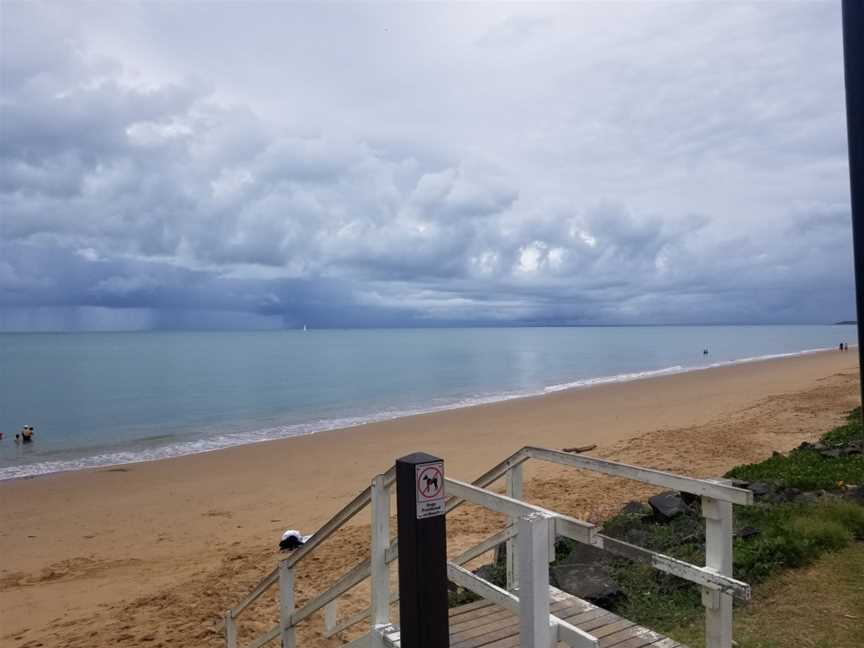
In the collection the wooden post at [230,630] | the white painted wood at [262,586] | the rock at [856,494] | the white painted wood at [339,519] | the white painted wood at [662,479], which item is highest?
the white painted wood at [662,479]

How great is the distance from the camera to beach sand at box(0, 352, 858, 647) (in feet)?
24.4

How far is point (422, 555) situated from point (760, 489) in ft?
22.5

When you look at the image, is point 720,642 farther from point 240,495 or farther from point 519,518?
point 240,495

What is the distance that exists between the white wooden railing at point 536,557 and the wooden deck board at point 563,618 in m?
0.39

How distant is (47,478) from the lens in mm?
16219

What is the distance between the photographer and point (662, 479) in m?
3.57

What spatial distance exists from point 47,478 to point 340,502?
9115mm

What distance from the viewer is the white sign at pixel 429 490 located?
255 cm

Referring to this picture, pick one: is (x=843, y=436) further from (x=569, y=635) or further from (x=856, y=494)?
(x=569, y=635)

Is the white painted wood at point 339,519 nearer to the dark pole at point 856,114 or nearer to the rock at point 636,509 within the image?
the dark pole at point 856,114

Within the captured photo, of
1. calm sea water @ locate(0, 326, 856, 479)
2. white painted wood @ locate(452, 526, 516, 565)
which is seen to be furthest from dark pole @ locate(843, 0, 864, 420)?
calm sea water @ locate(0, 326, 856, 479)

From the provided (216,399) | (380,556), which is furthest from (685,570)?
(216,399)

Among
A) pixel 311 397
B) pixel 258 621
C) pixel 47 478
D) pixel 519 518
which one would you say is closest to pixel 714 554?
pixel 519 518

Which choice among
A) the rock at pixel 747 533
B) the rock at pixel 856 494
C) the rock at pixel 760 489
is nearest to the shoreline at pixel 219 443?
the rock at pixel 760 489
